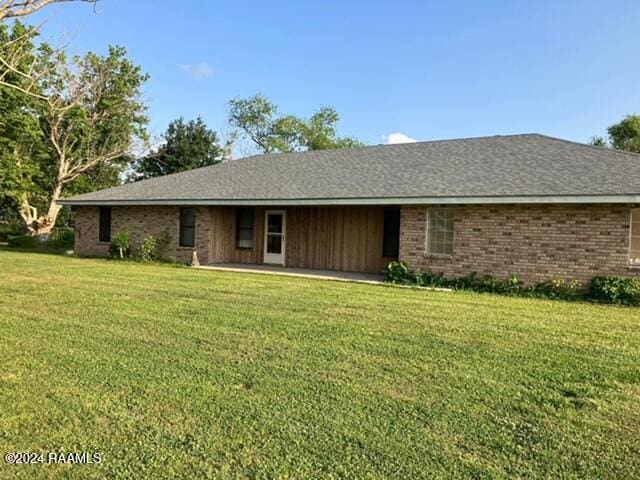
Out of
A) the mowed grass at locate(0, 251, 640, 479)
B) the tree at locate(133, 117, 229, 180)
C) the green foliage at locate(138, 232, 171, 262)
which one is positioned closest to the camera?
the mowed grass at locate(0, 251, 640, 479)

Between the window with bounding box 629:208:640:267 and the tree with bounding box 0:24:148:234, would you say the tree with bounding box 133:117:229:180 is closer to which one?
the tree with bounding box 0:24:148:234

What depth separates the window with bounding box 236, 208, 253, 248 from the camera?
54.1ft

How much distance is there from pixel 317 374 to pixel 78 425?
1.98 m

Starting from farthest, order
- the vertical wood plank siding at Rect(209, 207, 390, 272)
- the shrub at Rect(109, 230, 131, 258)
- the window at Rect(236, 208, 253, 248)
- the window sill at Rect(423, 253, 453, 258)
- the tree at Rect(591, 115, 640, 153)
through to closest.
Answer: the tree at Rect(591, 115, 640, 153) → the shrub at Rect(109, 230, 131, 258) → the window at Rect(236, 208, 253, 248) → the vertical wood plank siding at Rect(209, 207, 390, 272) → the window sill at Rect(423, 253, 453, 258)

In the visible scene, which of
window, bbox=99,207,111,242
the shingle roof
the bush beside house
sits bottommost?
the bush beside house

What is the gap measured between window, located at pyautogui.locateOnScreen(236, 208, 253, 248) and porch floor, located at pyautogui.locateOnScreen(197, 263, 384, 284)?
1.02 meters

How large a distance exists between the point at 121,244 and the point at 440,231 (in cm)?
1108

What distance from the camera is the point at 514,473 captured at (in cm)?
279

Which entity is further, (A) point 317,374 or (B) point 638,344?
(B) point 638,344

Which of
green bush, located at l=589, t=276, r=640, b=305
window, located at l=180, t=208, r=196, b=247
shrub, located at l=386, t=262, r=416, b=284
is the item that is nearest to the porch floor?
shrub, located at l=386, t=262, r=416, b=284

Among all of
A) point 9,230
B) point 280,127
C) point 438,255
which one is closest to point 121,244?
point 438,255

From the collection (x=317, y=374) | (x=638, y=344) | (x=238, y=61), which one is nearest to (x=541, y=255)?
(x=638, y=344)

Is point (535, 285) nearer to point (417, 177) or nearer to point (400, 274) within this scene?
point (400, 274)

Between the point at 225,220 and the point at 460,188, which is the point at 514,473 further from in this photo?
the point at 225,220
